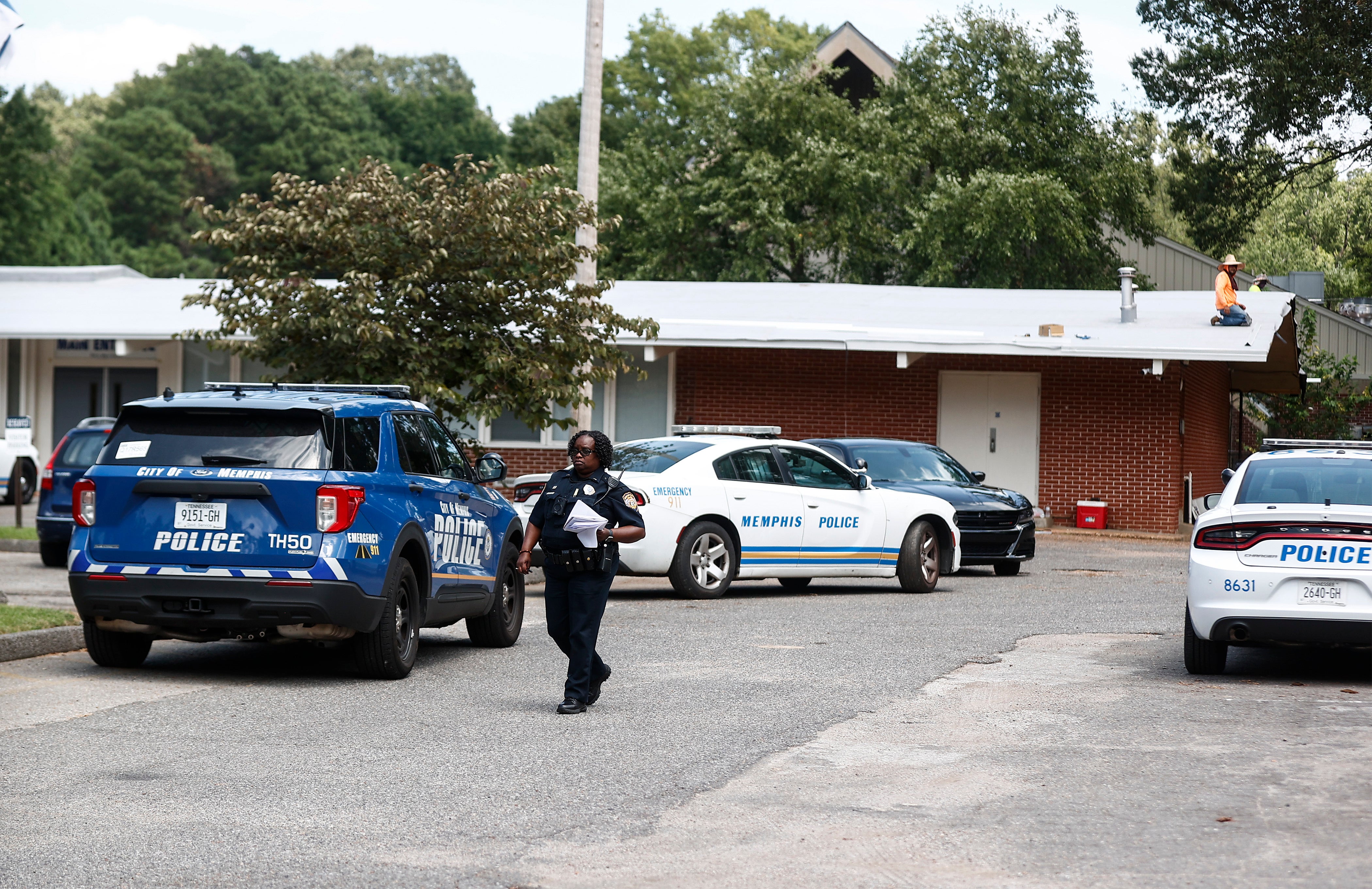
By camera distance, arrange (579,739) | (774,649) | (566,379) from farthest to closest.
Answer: (566,379), (774,649), (579,739)

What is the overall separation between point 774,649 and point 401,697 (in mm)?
3293

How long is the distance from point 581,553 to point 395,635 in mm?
1671

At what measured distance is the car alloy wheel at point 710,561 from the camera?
1548cm

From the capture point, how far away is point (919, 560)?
1669 centimetres

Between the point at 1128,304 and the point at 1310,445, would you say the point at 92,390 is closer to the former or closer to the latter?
the point at 1128,304

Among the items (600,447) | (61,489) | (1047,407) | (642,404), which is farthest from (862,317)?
(600,447)

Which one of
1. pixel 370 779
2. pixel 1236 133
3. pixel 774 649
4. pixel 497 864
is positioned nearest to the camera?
pixel 497 864

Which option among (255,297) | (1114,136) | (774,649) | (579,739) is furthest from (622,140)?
(579,739)

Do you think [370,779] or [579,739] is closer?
[370,779]

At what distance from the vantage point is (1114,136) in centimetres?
3966

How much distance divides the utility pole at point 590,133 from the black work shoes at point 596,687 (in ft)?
32.3

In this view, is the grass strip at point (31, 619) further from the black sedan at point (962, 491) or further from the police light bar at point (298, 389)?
the black sedan at point (962, 491)

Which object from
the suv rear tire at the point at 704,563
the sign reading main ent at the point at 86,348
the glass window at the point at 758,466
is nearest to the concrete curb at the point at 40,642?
the suv rear tire at the point at 704,563

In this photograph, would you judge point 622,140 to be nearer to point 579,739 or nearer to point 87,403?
point 87,403
